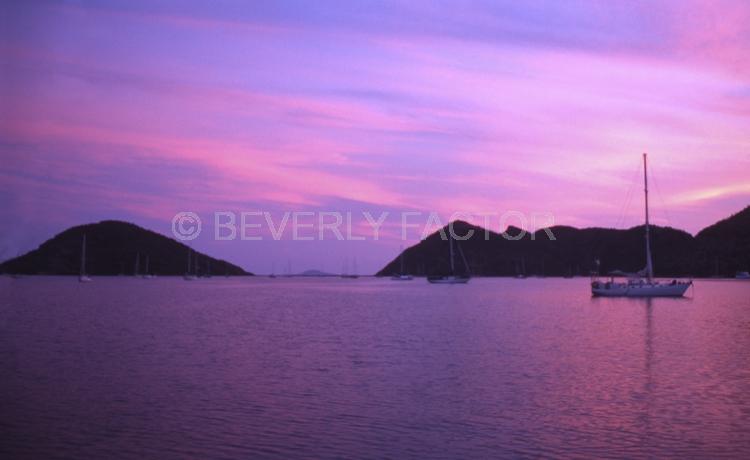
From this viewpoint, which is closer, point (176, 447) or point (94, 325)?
point (176, 447)

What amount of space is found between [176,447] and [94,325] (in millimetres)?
32797

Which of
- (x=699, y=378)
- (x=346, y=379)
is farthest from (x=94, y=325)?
(x=699, y=378)

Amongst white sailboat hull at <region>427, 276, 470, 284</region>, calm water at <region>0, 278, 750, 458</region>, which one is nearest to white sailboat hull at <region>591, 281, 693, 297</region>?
calm water at <region>0, 278, 750, 458</region>

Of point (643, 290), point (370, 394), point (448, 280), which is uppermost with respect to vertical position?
point (448, 280)

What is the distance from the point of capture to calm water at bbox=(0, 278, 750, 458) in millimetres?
15047

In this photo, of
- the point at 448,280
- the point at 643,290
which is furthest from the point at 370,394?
the point at 448,280

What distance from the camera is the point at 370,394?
20.7 metres

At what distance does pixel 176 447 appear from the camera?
1469cm

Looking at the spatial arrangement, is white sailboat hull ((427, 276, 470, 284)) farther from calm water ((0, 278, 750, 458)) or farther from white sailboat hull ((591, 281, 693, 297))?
calm water ((0, 278, 750, 458))

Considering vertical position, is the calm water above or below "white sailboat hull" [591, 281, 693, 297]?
below

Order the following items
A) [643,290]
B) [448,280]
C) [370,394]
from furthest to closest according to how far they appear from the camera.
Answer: [448,280]
[643,290]
[370,394]

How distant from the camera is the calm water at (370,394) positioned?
592 inches

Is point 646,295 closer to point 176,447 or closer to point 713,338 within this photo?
point 713,338

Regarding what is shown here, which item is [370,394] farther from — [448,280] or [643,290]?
[448,280]
